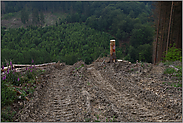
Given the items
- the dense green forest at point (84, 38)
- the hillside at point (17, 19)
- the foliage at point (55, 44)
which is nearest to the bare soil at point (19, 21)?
the hillside at point (17, 19)

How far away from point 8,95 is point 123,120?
146 inches

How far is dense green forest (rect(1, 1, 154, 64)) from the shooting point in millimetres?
35000

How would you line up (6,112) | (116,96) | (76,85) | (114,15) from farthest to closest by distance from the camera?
(114,15) → (76,85) → (116,96) → (6,112)

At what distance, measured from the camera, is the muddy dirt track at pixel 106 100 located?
4.80 meters

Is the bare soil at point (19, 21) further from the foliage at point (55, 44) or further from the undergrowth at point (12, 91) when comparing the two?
the undergrowth at point (12, 91)

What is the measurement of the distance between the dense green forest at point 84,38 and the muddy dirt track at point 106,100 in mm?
24857

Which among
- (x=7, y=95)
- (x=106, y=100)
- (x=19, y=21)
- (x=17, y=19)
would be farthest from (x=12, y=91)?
(x=17, y=19)

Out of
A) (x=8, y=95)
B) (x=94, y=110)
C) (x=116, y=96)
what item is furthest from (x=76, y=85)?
(x=8, y=95)

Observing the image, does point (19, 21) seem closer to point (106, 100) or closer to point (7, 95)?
point (7, 95)

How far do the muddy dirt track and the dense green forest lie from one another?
24.9 m

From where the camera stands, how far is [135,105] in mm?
5773

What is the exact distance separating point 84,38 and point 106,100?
4129 cm

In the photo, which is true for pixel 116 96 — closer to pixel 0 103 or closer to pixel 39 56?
pixel 0 103

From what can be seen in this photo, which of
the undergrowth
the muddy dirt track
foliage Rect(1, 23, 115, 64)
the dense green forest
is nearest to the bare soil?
the dense green forest
